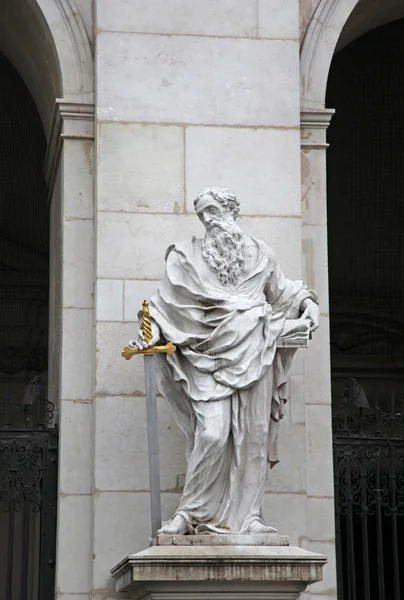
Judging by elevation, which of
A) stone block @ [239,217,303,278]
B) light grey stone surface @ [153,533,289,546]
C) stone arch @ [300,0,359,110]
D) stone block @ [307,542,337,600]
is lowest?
stone block @ [307,542,337,600]

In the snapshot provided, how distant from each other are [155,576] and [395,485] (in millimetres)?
2839

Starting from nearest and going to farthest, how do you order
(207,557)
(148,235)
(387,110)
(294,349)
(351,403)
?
(207,557), (294,349), (148,235), (351,403), (387,110)

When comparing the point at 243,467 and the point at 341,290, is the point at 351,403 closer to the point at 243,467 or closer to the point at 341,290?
the point at 243,467

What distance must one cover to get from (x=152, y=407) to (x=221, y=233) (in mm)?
1314

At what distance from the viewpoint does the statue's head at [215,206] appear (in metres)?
11.4

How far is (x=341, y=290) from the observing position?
1856 cm

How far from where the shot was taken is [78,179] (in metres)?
12.6

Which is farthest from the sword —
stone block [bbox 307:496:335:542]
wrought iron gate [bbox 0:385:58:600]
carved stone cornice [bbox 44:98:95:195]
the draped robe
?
carved stone cornice [bbox 44:98:95:195]

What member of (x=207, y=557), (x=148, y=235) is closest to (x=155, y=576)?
(x=207, y=557)

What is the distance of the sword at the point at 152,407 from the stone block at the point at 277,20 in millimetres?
2708

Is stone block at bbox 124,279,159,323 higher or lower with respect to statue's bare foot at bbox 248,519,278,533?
higher

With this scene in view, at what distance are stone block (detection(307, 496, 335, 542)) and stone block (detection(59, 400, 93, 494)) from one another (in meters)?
1.65

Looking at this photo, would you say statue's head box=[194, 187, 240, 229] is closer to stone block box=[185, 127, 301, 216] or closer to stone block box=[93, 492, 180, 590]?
stone block box=[185, 127, 301, 216]

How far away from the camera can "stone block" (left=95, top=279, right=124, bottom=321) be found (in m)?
11.9
